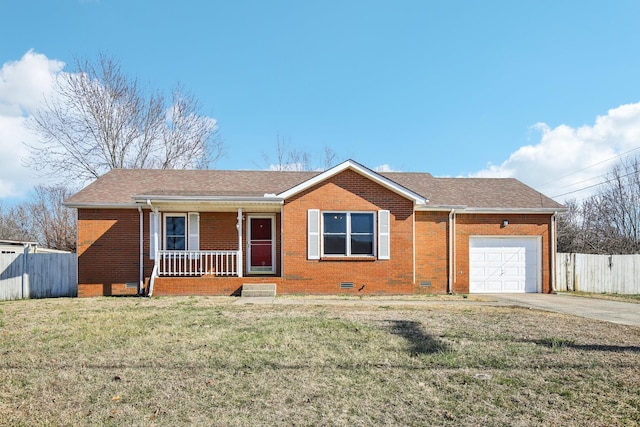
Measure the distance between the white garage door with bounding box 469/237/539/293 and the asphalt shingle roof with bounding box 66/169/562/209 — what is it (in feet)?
4.65

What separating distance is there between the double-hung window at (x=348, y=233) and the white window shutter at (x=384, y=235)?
0.83ft

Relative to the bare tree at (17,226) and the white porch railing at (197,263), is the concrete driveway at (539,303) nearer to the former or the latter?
the white porch railing at (197,263)

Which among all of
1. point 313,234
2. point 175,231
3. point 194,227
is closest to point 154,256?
point 175,231

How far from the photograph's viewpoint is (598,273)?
17.8 m

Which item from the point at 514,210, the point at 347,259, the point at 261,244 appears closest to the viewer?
the point at 347,259

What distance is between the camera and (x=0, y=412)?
410 cm

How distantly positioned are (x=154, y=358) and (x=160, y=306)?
557 cm

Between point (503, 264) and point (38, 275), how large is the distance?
17.1 m

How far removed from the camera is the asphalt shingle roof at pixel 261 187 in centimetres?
1528

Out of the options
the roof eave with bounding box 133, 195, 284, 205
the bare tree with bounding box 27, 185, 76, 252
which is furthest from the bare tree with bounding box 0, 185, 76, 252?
the roof eave with bounding box 133, 195, 284, 205

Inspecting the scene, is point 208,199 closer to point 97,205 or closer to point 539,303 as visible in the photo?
point 97,205

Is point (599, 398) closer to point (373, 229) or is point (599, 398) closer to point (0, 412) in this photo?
point (0, 412)

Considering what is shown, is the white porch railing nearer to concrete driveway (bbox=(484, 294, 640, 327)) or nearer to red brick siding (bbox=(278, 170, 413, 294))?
red brick siding (bbox=(278, 170, 413, 294))

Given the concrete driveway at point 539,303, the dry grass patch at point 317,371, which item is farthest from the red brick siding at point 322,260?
the dry grass patch at point 317,371
